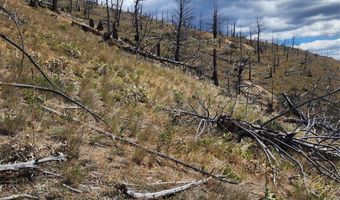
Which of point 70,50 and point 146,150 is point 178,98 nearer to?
point 70,50

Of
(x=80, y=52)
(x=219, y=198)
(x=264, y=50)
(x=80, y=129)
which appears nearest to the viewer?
(x=219, y=198)

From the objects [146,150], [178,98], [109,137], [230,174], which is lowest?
[230,174]

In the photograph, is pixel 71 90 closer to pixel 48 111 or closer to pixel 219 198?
pixel 48 111

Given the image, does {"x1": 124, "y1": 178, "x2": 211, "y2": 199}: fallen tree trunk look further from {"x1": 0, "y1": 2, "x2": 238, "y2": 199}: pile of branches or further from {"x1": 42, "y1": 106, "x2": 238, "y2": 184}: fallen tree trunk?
{"x1": 42, "y1": 106, "x2": 238, "y2": 184}: fallen tree trunk

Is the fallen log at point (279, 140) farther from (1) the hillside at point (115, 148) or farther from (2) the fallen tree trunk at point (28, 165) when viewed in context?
(2) the fallen tree trunk at point (28, 165)

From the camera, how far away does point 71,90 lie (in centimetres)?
862

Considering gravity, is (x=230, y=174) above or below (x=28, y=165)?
below

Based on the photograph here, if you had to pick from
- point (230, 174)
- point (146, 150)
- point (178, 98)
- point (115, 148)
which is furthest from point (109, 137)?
point (178, 98)

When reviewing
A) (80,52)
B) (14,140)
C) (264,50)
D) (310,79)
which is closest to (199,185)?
(14,140)

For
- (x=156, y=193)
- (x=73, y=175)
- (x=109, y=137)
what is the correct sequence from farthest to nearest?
(x=109, y=137), (x=156, y=193), (x=73, y=175)

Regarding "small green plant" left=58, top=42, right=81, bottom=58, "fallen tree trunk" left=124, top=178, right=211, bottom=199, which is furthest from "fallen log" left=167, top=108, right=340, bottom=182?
"small green plant" left=58, top=42, right=81, bottom=58

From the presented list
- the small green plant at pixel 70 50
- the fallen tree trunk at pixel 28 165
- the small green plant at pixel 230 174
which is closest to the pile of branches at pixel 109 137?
the fallen tree trunk at pixel 28 165

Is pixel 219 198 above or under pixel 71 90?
under

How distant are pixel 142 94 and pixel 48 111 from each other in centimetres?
388
